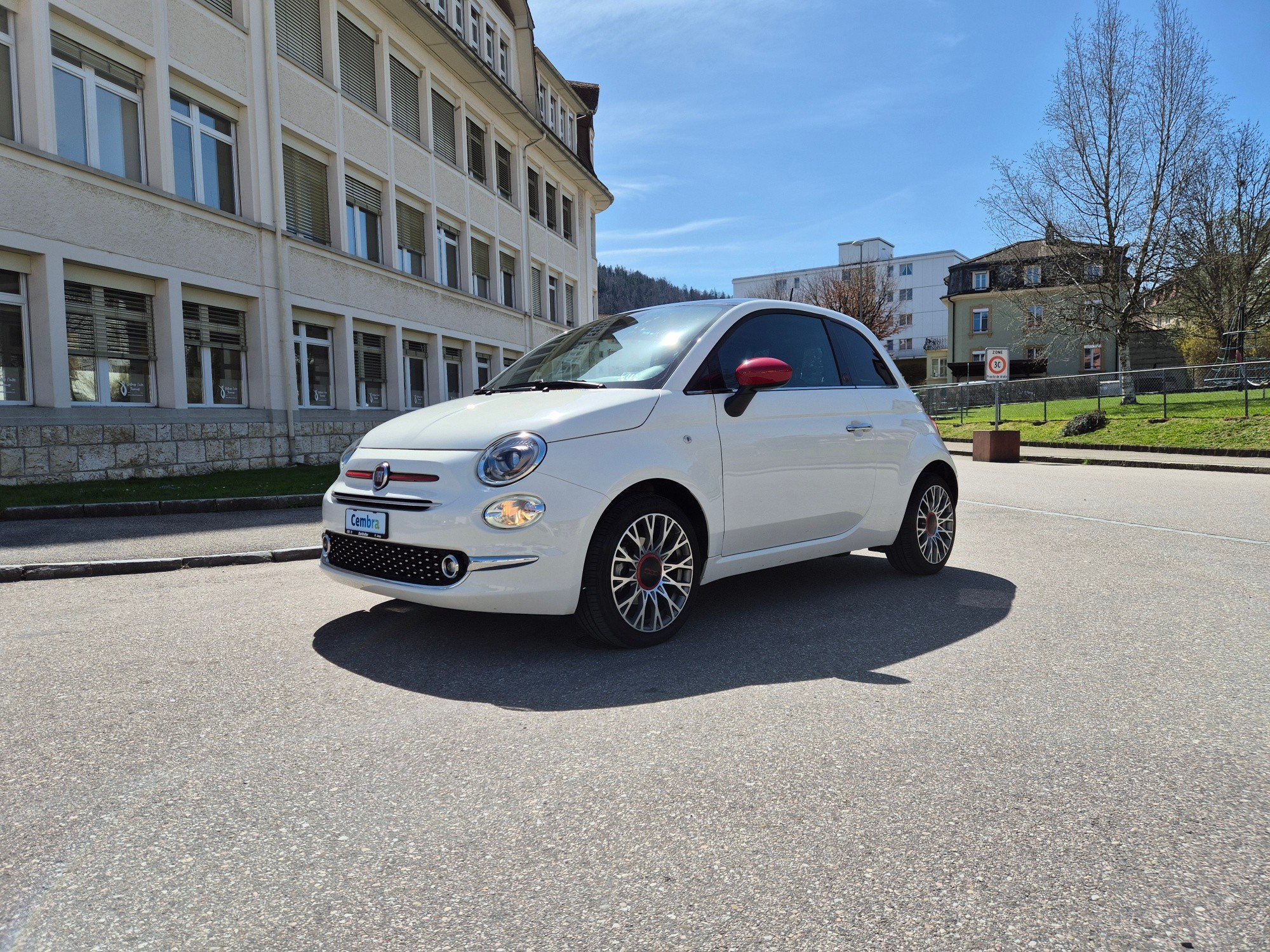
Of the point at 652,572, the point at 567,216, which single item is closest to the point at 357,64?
the point at 567,216

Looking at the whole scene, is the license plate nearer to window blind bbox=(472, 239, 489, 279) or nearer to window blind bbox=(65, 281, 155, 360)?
window blind bbox=(65, 281, 155, 360)

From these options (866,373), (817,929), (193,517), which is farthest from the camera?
(193,517)

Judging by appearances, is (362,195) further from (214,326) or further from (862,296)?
(862,296)

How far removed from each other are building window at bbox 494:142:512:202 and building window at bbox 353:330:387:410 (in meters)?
9.15

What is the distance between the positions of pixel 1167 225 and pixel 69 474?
107 ft

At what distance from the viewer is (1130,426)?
23250mm

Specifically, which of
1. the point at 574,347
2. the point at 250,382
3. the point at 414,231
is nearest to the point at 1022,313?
the point at 414,231

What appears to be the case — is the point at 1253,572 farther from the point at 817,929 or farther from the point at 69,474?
the point at 69,474

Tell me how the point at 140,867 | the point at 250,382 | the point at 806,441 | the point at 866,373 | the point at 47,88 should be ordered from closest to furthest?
the point at 140,867 < the point at 806,441 < the point at 866,373 < the point at 47,88 < the point at 250,382

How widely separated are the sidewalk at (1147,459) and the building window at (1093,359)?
39624mm

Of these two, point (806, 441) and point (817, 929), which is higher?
point (806, 441)

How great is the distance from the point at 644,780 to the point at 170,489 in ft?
35.0

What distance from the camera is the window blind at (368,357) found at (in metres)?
20.7

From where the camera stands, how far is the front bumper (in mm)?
4125
